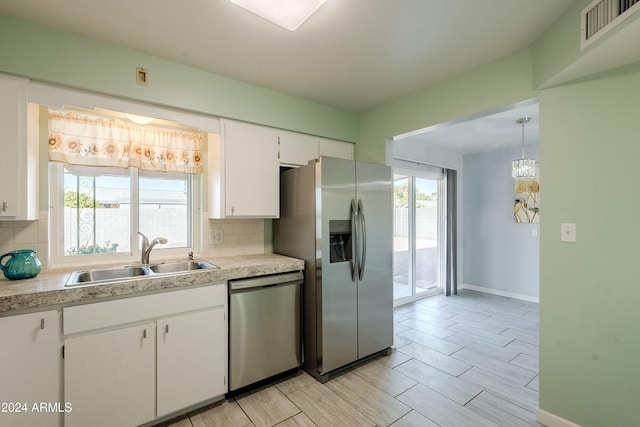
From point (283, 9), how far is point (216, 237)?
1.97m

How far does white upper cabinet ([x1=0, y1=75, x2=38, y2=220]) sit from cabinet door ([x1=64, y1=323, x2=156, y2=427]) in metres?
0.87

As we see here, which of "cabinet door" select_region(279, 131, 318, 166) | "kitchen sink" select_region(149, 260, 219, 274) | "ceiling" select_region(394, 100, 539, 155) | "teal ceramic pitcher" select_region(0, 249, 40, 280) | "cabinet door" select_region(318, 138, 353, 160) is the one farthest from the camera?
"ceiling" select_region(394, 100, 539, 155)

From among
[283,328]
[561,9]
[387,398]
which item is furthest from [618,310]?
[283,328]

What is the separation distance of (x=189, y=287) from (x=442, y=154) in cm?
462

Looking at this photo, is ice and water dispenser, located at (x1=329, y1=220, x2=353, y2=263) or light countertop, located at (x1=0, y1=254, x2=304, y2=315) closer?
light countertop, located at (x1=0, y1=254, x2=304, y2=315)

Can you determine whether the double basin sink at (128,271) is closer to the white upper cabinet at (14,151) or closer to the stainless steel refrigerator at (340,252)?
the white upper cabinet at (14,151)

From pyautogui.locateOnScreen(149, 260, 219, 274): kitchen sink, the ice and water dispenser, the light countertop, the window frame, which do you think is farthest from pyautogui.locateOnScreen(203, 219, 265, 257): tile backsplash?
the ice and water dispenser

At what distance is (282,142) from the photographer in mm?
2869

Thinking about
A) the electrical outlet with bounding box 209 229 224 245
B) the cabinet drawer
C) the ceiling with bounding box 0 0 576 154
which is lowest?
the cabinet drawer

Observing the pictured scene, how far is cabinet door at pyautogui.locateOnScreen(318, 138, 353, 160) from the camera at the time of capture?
10.4 feet

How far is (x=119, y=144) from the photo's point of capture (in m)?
2.39

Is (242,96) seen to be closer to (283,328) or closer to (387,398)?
(283,328)

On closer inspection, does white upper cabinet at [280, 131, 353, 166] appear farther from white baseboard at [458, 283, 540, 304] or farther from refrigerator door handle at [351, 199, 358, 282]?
white baseboard at [458, 283, 540, 304]

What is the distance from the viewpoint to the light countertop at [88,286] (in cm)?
154
